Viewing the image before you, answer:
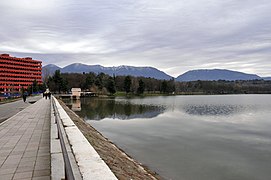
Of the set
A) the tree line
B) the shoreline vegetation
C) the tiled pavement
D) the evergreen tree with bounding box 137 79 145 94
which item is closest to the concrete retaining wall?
the tiled pavement

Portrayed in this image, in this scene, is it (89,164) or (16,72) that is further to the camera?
(16,72)

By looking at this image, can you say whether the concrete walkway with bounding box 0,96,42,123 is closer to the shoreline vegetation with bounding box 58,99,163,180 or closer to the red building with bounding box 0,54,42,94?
the shoreline vegetation with bounding box 58,99,163,180

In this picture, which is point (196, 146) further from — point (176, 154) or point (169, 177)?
point (169, 177)

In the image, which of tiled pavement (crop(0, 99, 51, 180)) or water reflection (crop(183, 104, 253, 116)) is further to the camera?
water reflection (crop(183, 104, 253, 116))

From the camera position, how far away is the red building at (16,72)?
108562 mm

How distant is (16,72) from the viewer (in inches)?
4562

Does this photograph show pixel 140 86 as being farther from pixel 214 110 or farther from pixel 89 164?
pixel 89 164

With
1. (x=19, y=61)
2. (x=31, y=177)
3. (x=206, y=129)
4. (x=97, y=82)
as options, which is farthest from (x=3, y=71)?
(x=31, y=177)

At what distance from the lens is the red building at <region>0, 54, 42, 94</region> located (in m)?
109

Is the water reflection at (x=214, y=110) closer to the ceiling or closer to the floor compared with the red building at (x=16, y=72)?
closer to the floor

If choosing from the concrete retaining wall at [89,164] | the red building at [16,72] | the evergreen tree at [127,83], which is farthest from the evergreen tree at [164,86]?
the concrete retaining wall at [89,164]

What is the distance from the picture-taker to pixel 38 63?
419 ft

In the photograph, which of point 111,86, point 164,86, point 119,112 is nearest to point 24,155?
point 119,112

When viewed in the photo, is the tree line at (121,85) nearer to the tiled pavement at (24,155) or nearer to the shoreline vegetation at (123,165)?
the shoreline vegetation at (123,165)
